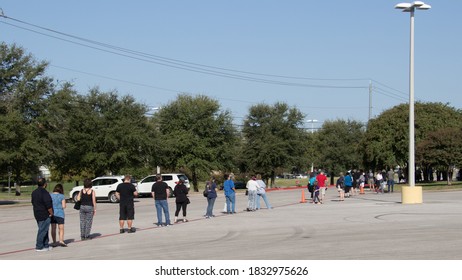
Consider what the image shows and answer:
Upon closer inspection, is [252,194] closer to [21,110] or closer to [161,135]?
[21,110]

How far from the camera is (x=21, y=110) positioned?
43.0 meters

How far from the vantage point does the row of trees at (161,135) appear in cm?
4270

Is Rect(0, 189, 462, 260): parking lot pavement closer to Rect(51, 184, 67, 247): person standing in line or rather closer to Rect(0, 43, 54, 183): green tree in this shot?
Rect(51, 184, 67, 247): person standing in line

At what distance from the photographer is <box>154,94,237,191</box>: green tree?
60875 mm

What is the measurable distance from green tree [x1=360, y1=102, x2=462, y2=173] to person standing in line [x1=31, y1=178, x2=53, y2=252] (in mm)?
50616

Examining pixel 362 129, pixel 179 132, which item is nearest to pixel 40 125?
pixel 179 132

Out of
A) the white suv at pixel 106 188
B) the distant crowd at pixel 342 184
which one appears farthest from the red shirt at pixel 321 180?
the white suv at pixel 106 188

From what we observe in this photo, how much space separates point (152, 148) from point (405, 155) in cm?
2523

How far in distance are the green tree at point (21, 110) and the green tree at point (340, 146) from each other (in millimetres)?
45818

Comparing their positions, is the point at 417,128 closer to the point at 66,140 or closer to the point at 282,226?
the point at 66,140

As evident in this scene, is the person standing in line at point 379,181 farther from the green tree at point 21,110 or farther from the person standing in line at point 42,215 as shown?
the person standing in line at point 42,215

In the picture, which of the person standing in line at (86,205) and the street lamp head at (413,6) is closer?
the person standing in line at (86,205)

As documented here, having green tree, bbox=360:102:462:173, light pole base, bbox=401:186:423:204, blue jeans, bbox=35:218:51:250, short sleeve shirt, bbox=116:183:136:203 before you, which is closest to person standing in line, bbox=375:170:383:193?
light pole base, bbox=401:186:423:204

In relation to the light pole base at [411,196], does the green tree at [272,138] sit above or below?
above
